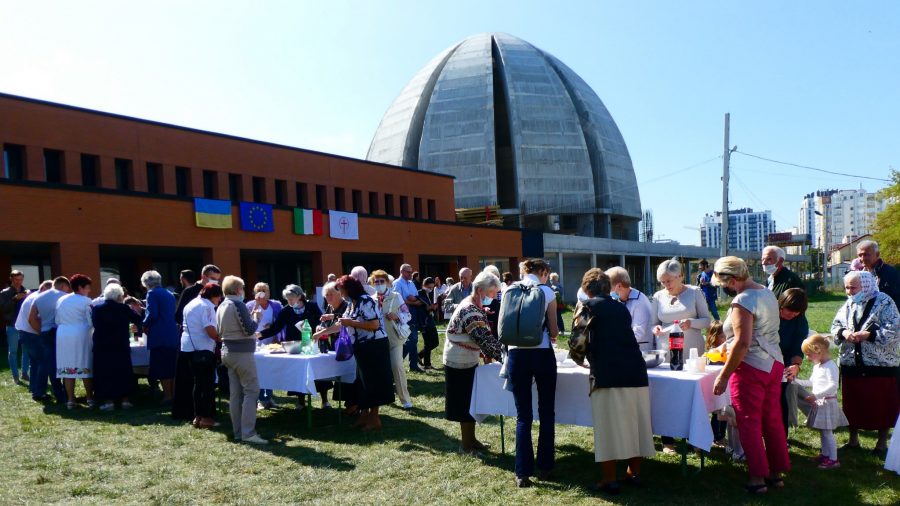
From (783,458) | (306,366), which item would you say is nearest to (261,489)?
(306,366)

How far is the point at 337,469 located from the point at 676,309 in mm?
3604

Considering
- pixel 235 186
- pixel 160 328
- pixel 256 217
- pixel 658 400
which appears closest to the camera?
pixel 658 400

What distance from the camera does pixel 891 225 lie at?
43.8 metres

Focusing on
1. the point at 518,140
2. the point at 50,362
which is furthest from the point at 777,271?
the point at 518,140

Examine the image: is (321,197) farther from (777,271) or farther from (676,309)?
(777,271)

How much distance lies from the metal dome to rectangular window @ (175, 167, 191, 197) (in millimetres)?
28774

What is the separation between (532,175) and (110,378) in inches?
1730

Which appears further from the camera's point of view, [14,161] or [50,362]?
[14,161]

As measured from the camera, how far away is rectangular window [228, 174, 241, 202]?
26656 mm

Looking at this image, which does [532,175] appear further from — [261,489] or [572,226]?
[261,489]

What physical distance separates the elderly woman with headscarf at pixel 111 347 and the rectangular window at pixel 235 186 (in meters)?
18.1

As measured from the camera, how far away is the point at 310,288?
28.9m

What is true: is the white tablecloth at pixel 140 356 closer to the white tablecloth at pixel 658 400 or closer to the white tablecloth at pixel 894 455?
the white tablecloth at pixel 658 400

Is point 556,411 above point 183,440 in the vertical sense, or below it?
above
